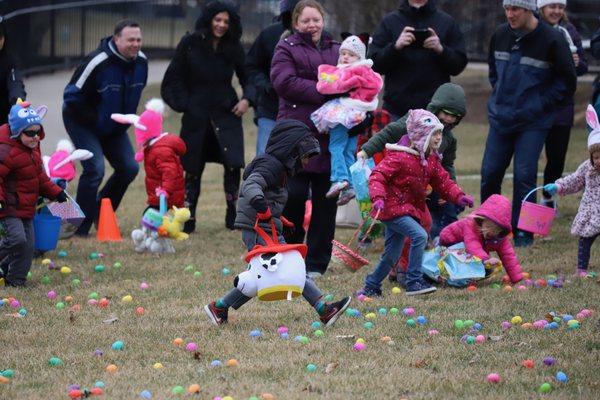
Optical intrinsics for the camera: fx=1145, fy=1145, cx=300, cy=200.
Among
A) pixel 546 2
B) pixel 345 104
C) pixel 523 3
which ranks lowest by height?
pixel 345 104

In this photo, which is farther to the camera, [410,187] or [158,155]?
[158,155]

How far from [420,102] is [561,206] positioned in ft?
11.0

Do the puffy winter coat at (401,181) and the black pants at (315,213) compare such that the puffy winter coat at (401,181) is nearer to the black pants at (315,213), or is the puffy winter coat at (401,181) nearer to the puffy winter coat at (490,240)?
Answer: the puffy winter coat at (490,240)

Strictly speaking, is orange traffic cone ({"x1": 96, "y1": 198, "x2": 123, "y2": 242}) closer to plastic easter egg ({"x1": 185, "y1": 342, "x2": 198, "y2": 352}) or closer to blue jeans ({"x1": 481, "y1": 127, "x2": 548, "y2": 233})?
blue jeans ({"x1": 481, "y1": 127, "x2": 548, "y2": 233})

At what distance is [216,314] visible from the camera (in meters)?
7.38

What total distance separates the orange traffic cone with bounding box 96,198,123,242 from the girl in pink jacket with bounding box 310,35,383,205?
10.2 ft

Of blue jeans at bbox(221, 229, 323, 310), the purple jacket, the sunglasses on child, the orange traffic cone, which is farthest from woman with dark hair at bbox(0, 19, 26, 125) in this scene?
blue jeans at bbox(221, 229, 323, 310)

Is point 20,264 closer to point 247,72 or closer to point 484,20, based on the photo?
point 247,72

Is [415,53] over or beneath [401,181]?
over

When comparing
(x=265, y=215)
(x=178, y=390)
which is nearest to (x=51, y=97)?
(x=265, y=215)

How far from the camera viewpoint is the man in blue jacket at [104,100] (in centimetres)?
1078

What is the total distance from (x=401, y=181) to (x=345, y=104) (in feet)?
3.41

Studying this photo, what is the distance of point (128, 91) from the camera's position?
36.0 feet

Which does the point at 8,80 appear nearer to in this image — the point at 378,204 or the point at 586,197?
the point at 378,204
